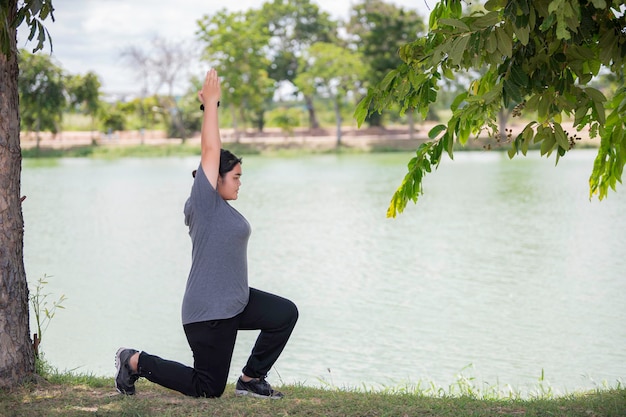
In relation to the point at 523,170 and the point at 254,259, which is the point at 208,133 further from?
the point at 523,170

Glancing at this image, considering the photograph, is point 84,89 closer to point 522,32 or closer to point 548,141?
point 548,141

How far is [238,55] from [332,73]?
528 centimetres

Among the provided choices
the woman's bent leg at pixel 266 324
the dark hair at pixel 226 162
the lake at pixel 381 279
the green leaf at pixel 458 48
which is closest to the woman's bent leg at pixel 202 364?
the woman's bent leg at pixel 266 324

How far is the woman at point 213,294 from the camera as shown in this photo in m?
3.89

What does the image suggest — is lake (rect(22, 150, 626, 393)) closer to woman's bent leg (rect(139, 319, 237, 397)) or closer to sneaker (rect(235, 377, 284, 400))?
sneaker (rect(235, 377, 284, 400))

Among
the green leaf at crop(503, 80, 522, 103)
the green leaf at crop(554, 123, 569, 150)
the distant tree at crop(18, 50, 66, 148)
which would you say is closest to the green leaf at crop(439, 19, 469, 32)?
the green leaf at crop(503, 80, 522, 103)

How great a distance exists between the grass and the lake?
1.58 meters

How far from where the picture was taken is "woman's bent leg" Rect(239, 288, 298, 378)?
4.07 meters

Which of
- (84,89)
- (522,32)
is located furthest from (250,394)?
(84,89)

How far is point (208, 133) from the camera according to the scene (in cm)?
392

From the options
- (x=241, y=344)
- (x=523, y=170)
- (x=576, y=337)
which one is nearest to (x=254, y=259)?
(x=241, y=344)

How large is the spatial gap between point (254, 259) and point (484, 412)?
9.04m

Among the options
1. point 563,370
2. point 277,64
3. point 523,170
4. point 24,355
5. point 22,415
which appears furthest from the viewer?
point 277,64

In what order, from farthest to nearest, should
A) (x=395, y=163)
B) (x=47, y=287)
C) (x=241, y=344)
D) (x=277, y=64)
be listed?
(x=277, y=64)
(x=395, y=163)
(x=47, y=287)
(x=241, y=344)
